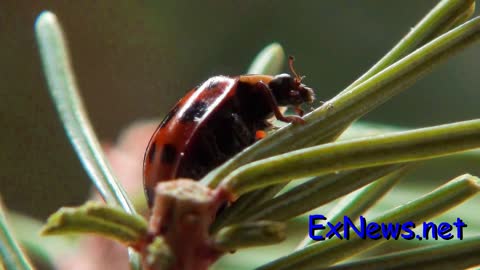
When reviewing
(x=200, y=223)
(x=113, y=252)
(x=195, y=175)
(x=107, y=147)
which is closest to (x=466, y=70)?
(x=107, y=147)

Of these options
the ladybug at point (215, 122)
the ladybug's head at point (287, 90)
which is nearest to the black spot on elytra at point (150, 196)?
the ladybug at point (215, 122)

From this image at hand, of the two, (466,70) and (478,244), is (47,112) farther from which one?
(478,244)

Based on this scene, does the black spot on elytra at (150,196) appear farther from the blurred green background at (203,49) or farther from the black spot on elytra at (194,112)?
the blurred green background at (203,49)

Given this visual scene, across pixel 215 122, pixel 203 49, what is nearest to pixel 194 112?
pixel 215 122

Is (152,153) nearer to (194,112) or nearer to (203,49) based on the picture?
(194,112)

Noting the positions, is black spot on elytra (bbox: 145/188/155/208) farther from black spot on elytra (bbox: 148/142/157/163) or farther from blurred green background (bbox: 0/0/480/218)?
blurred green background (bbox: 0/0/480/218)

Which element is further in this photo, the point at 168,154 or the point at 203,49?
the point at 203,49
